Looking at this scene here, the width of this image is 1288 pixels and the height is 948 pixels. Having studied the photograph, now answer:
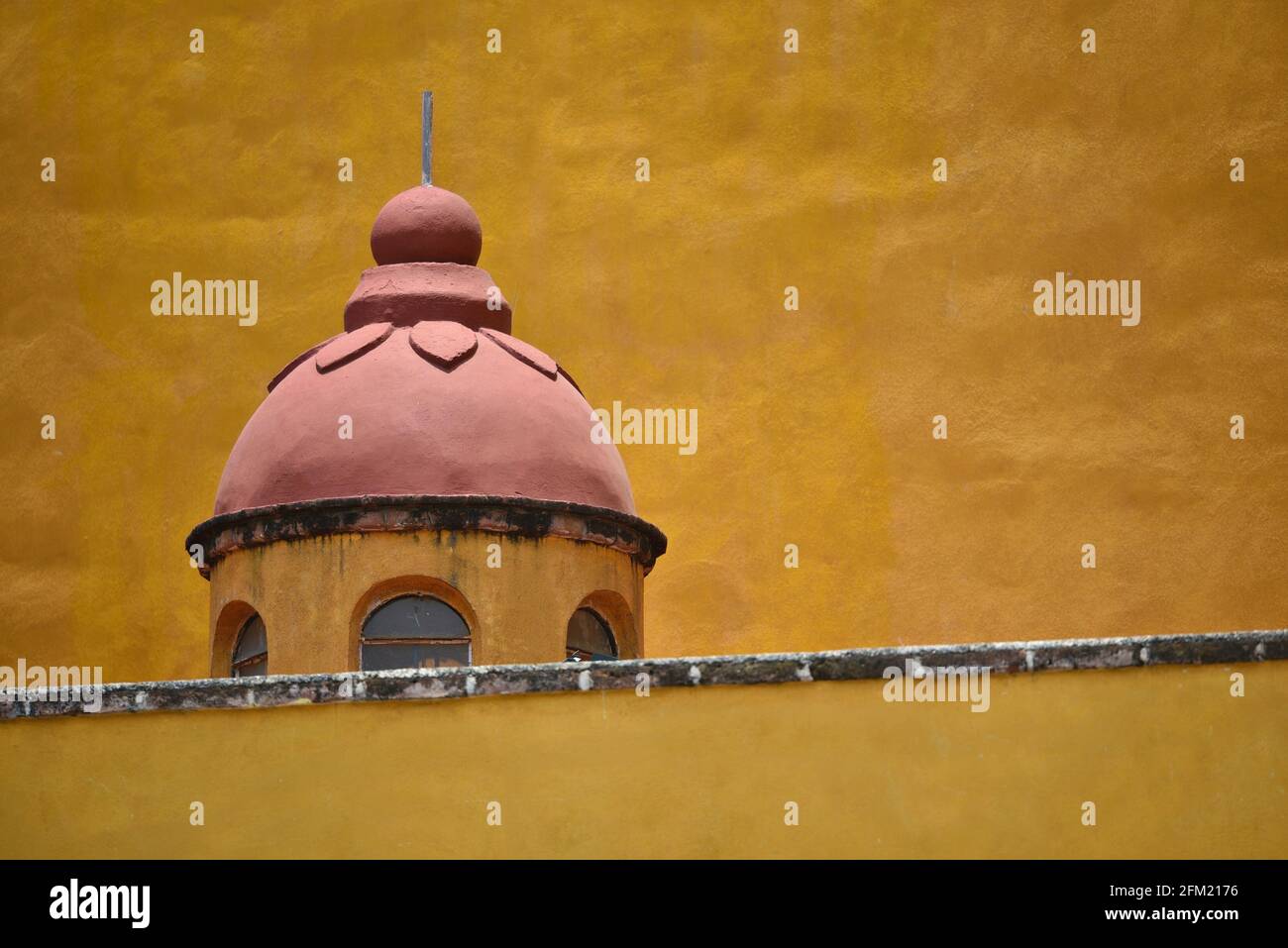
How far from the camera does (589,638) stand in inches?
412

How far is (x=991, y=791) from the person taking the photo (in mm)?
8078

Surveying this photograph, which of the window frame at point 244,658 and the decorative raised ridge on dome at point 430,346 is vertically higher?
the decorative raised ridge on dome at point 430,346

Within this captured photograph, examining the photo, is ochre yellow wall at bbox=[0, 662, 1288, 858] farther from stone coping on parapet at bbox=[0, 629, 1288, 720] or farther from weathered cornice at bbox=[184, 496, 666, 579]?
weathered cornice at bbox=[184, 496, 666, 579]

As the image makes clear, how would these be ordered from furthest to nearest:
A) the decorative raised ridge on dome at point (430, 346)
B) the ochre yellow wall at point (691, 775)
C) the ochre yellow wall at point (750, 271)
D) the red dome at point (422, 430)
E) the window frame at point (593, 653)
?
the ochre yellow wall at point (750, 271), the decorative raised ridge on dome at point (430, 346), the window frame at point (593, 653), the red dome at point (422, 430), the ochre yellow wall at point (691, 775)

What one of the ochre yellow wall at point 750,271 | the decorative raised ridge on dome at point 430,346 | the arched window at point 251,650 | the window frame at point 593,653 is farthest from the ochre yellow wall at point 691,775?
the ochre yellow wall at point 750,271

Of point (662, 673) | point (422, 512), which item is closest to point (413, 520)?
point (422, 512)

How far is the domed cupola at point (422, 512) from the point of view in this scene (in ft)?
32.6

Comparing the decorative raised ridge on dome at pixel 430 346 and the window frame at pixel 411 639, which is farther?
the decorative raised ridge on dome at pixel 430 346

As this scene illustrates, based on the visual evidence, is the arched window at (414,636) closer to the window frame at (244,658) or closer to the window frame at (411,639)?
the window frame at (411,639)

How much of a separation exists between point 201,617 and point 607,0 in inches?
164

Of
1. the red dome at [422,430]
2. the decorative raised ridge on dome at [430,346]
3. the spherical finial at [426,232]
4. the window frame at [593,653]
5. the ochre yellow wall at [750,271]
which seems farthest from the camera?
the ochre yellow wall at [750,271]

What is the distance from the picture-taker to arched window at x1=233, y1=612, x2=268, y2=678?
10.3 metres

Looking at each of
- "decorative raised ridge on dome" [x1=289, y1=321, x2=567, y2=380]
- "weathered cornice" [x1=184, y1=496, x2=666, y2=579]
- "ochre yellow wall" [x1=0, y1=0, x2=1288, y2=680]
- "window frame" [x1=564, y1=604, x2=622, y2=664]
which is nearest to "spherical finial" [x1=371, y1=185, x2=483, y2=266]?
"decorative raised ridge on dome" [x1=289, y1=321, x2=567, y2=380]

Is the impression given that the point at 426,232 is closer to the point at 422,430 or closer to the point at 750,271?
the point at 422,430
